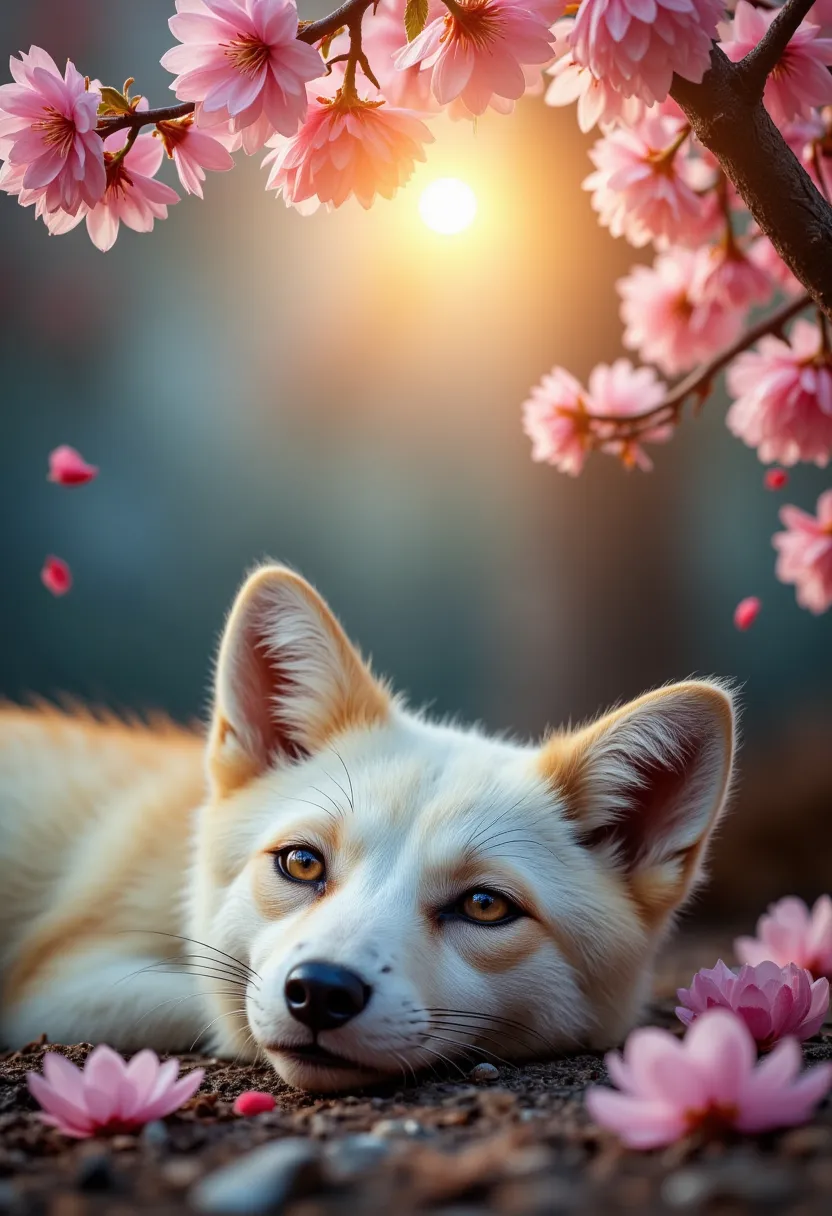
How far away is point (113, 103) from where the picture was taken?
1410 millimetres

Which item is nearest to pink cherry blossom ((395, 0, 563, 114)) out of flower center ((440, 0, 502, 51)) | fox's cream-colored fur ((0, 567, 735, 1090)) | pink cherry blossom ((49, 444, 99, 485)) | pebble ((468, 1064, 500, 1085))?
flower center ((440, 0, 502, 51))

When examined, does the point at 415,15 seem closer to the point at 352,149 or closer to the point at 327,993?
the point at 352,149

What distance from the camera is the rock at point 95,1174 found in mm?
985

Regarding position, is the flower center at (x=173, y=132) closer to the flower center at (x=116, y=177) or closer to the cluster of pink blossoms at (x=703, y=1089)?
the flower center at (x=116, y=177)

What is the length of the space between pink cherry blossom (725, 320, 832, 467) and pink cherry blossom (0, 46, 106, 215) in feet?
3.83

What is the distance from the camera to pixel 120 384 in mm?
5410

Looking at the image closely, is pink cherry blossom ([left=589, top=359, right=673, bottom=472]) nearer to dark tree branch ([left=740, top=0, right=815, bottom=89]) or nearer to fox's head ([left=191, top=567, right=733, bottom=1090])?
fox's head ([left=191, top=567, right=733, bottom=1090])

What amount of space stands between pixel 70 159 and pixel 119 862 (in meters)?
1.40

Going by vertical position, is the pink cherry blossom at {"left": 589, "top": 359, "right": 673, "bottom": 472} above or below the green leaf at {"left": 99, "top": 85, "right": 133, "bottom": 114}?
below

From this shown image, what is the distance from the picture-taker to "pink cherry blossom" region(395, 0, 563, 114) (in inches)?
53.7

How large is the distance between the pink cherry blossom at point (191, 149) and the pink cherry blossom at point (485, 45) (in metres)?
0.29

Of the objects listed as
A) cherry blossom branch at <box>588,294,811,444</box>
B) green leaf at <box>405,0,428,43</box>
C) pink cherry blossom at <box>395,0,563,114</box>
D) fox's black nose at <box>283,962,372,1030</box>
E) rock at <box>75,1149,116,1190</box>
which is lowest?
fox's black nose at <box>283,962,372,1030</box>

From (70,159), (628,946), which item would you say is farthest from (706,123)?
(628,946)

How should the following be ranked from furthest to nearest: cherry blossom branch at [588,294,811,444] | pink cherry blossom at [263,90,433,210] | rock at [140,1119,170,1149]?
cherry blossom branch at [588,294,811,444]
pink cherry blossom at [263,90,433,210]
rock at [140,1119,170,1149]
